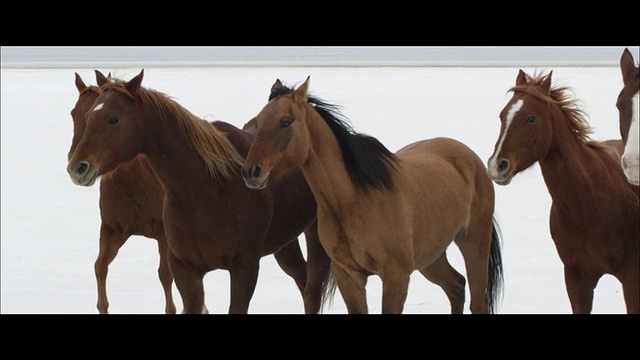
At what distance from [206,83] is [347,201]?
611 inches

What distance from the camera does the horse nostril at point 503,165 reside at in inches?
185

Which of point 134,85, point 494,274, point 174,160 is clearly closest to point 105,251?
point 174,160

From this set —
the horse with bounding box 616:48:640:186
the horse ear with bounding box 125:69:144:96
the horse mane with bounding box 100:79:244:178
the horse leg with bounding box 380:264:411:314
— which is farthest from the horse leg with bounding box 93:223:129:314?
the horse with bounding box 616:48:640:186

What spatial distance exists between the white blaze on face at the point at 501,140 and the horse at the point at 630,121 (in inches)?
19.2

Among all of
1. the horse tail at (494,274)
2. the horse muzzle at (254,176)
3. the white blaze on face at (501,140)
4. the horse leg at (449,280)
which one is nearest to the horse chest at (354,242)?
the horse muzzle at (254,176)

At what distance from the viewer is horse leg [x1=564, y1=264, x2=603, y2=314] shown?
16.2 feet

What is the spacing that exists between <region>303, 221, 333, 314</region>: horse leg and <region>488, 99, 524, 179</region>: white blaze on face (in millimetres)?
1290

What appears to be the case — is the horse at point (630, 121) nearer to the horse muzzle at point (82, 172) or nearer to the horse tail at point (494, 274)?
the horse tail at point (494, 274)

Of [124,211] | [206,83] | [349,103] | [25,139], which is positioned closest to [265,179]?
[124,211]

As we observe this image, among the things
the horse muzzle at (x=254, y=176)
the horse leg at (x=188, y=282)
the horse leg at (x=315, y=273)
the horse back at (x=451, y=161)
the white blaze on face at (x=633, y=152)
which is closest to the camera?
the white blaze on face at (x=633, y=152)

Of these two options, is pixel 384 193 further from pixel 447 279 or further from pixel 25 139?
pixel 25 139

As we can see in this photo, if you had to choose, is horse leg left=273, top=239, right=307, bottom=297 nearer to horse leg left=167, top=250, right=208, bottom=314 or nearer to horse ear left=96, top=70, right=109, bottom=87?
horse leg left=167, top=250, right=208, bottom=314

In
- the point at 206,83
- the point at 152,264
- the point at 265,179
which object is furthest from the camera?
the point at 206,83

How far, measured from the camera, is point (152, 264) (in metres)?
8.27
